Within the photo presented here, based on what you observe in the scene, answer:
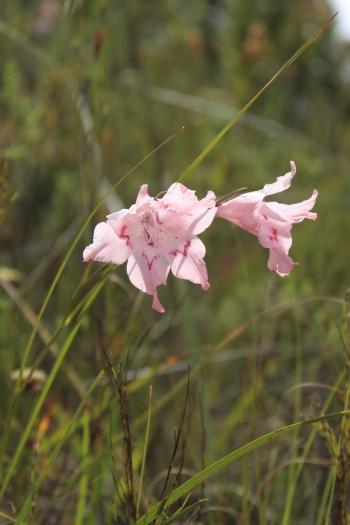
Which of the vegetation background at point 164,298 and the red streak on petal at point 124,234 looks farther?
the vegetation background at point 164,298

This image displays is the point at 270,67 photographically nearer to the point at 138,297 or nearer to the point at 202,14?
the point at 202,14

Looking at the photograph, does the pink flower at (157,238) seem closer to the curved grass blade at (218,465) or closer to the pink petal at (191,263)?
the pink petal at (191,263)

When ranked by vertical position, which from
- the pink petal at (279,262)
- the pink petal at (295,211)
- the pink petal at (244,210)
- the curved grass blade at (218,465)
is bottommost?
the curved grass blade at (218,465)

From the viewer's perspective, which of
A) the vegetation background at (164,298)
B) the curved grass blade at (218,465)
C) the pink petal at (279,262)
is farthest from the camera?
the vegetation background at (164,298)

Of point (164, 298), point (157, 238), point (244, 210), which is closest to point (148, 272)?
point (157, 238)

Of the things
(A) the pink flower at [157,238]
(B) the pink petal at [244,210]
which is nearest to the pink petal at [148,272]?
(A) the pink flower at [157,238]

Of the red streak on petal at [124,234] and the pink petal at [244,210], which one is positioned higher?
the red streak on petal at [124,234]

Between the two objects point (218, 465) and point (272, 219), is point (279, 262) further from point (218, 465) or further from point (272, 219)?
point (218, 465)

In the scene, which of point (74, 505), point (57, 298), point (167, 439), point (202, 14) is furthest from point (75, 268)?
point (202, 14)
